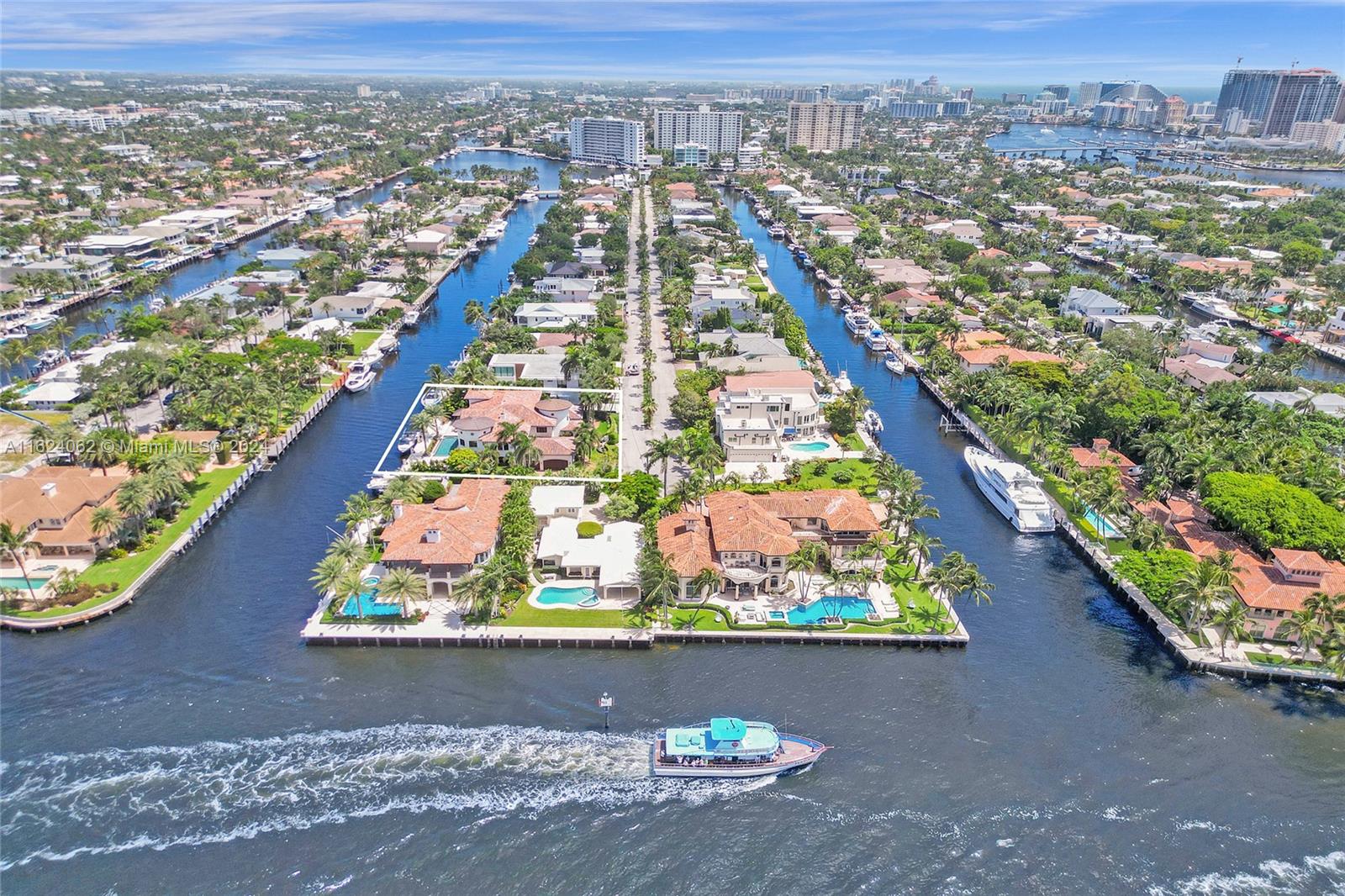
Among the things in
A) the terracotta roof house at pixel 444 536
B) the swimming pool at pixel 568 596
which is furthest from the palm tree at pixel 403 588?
the swimming pool at pixel 568 596

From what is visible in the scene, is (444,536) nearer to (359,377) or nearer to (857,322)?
(359,377)

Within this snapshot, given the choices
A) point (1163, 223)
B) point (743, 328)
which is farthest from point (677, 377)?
point (1163, 223)

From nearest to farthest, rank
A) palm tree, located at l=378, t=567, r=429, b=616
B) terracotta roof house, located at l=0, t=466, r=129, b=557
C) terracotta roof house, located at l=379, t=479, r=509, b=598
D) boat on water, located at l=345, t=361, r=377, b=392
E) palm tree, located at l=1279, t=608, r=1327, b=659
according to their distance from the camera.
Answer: palm tree, located at l=1279, t=608, r=1327, b=659, palm tree, located at l=378, t=567, r=429, b=616, terracotta roof house, located at l=379, t=479, r=509, b=598, terracotta roof house, located at l=0, t=466, r=129, b=557, boat on water, located at l=345, t=361, r=377, b=392

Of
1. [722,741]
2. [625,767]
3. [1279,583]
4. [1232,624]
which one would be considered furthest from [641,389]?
[1279,583]

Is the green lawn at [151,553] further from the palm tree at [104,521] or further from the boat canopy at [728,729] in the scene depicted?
the boat canopy at [728,729]

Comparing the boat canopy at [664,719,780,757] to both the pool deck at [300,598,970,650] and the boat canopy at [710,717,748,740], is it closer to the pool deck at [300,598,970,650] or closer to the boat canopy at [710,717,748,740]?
the boat canopy at [710,717,748,740]

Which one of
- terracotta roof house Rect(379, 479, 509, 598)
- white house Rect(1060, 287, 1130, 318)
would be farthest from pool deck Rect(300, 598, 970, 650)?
white house Rect(1060, 287, 1130, 318)
